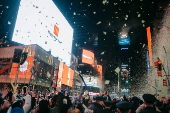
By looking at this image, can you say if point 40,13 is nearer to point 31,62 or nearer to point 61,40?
point 31,62

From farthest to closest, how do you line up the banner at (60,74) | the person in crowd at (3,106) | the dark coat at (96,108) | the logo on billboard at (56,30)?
the banner at (60,74) < the logo on billboard at (56,30) < the person in crowd at (3,106) < the dark coat at (96,108)

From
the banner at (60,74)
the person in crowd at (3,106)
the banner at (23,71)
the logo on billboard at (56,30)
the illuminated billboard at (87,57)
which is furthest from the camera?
the illuminated billboard at (87,57)

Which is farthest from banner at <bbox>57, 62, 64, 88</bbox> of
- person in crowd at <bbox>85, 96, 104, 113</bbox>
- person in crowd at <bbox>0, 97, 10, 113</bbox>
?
person in crowd at <bbox>85, 96, 104, 113</bbox>

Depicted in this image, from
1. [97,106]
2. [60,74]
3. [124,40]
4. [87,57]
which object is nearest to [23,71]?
[60,74]

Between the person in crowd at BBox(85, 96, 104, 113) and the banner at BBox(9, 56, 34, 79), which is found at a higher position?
the banner at BBox(9, 56, 34, 79)

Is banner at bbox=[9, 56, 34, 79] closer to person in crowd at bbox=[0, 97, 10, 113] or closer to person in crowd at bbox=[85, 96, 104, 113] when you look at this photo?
person in crowd at bbox=[0, 97, 10, 113]

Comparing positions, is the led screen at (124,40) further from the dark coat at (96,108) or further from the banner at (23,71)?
the dark coat at (96,108)

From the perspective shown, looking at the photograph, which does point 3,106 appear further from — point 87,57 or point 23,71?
point 87,57

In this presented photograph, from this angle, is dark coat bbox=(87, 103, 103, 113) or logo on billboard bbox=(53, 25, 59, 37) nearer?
dark coat bbox=(87, 103, 103, 113)

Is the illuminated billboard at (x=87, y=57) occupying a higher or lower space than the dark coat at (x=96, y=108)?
higher

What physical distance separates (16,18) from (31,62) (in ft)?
19.9

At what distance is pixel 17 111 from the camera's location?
3203 mm

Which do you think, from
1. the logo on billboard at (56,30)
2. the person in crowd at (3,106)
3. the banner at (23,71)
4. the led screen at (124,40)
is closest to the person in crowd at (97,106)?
the person in crowd at (3,106)

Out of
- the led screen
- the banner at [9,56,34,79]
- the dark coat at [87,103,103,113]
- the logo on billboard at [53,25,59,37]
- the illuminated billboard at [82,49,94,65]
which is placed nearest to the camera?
the dark coat at [87,103,103,113]
